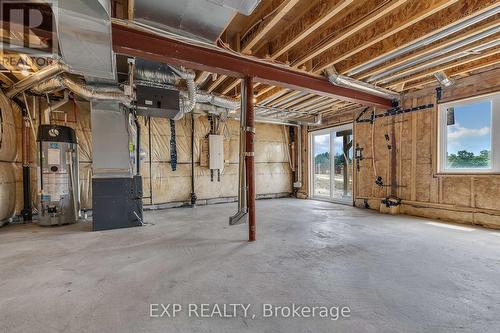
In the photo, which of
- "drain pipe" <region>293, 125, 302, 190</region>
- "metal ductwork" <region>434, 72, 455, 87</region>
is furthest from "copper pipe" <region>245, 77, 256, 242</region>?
"drain pipe" <region>293, 125, 302, 190</region>

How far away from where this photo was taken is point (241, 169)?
3.25 m

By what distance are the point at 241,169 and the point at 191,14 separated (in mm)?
1877

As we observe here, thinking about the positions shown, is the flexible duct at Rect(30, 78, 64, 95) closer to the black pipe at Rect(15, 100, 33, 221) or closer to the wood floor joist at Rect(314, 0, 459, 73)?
the black pipe at Rect(15, 100, 33, 221)

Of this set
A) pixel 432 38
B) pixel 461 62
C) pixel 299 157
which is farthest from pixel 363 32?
pixel 299 157

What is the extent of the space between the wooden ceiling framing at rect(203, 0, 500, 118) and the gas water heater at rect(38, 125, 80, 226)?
11.1ft

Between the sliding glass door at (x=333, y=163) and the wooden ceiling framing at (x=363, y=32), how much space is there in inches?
113

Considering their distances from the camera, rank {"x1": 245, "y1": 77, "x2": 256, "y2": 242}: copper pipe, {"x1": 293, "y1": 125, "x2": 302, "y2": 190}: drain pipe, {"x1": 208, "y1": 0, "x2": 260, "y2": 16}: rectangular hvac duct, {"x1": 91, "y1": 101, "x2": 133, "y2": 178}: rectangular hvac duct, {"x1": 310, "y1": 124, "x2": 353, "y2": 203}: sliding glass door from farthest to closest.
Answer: {"x1": 293, "y1": 125, "x2": 302, "y2": 190}: drain pipe, {"x1": 310, "y1": 124, "x2": 353, "y2": 203}: sliding glass door, {"x1": 91, "y1": 101, "x2": 133, "y2": 178}: rectangular hvac duct, {"x1": 245, "y1": 77, "x2": 256, "y2": 242}: copper pipe, {"x1": 208, "y1": 0, "x2": 260, "y2": 16}: rectangular hvac duct

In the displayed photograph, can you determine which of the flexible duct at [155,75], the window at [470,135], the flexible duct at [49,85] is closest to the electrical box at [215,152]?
the flexible duct at [155,75]

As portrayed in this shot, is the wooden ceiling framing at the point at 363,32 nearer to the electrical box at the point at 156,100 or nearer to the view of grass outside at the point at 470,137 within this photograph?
the view of grass outside at the point at 470,137

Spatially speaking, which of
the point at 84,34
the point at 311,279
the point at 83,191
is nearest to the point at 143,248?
the point at 311,279

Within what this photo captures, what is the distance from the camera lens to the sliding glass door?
6.80 m

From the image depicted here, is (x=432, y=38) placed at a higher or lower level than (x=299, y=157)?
higher

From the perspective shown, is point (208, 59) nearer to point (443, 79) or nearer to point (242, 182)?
point (242, 182)

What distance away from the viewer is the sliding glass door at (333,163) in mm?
6805
